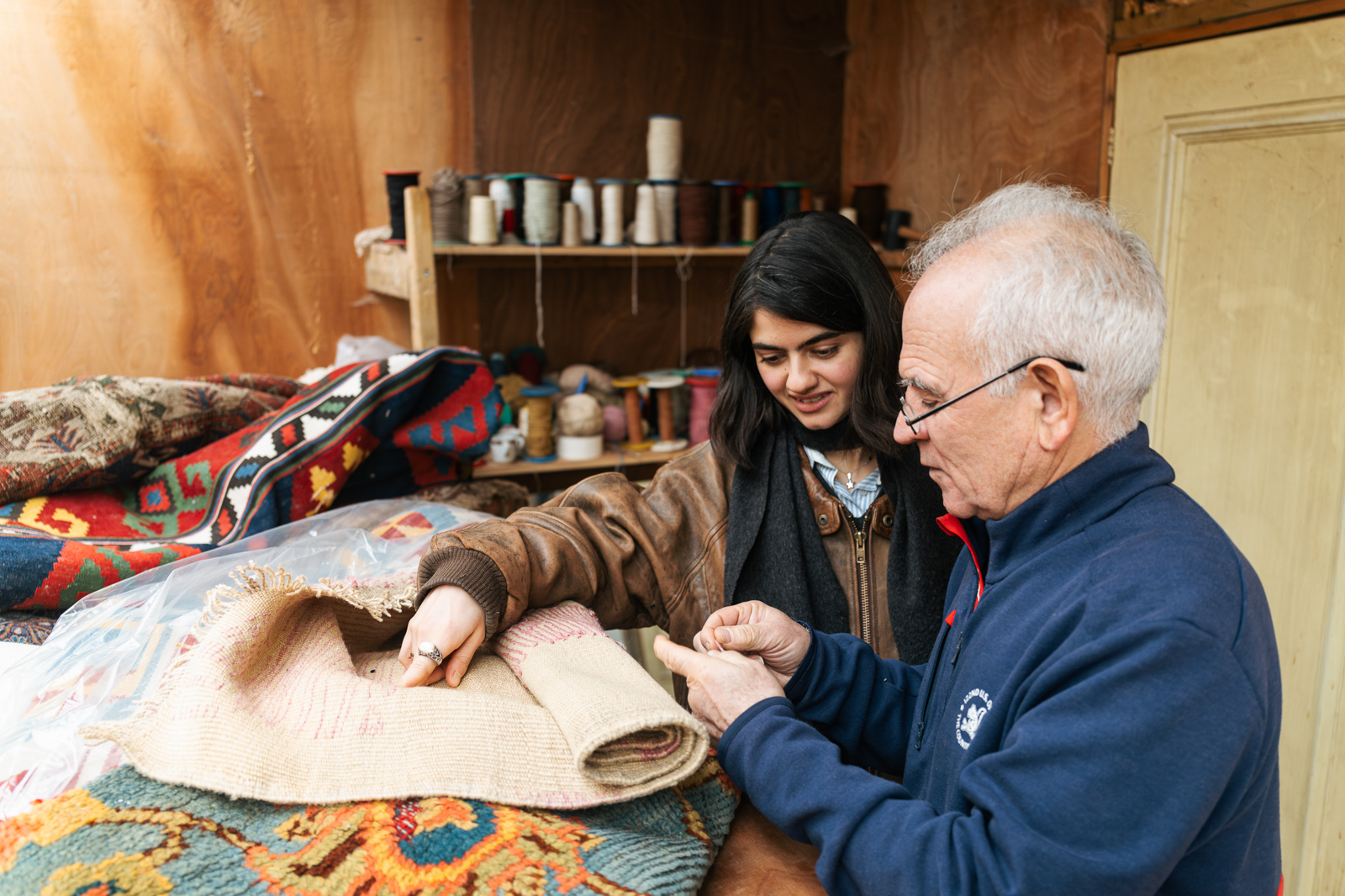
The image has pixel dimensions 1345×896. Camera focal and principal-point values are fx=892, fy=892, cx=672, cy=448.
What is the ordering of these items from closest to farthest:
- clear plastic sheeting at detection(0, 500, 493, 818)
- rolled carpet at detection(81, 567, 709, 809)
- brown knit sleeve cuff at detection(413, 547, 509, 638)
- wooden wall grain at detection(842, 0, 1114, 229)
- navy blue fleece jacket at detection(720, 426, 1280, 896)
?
navy blue fleece jacket at detection(720, 426, 1280, 896) → rolled carpet at detection(81, 567, 709, 809) → clear plastic sheeting at detection(0, 500, 493, 818) → brown knit sleeve cuff at detection(413, 547, 509, 638) → wooden wall grain at detection(842, 0, 1114, 229)

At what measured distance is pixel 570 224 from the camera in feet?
9.78

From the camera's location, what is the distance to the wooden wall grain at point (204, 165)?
8.88ft

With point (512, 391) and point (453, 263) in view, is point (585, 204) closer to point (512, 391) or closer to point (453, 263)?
point (453, 263)

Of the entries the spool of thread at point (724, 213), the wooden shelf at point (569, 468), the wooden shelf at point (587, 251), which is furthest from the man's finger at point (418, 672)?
the spool of thread at point (724, 213)

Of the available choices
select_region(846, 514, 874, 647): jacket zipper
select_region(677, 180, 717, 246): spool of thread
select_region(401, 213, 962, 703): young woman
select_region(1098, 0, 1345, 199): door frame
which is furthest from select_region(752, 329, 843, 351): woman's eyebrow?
select_region(677, 180, 717, 246): spool of thread

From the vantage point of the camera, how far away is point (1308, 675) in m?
2.25

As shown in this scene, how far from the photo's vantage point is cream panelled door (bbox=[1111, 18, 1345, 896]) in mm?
2102

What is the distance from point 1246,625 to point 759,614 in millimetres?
595

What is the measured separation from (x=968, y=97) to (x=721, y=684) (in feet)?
9.51

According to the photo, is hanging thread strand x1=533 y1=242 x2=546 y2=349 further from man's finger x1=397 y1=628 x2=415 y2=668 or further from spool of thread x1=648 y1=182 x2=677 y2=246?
man's finger x1=397 y1=628 x2=415 y2=668

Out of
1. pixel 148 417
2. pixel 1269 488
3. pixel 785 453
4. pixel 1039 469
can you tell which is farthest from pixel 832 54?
pixel 1039 469

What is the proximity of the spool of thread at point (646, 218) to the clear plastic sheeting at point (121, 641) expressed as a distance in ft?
5.10

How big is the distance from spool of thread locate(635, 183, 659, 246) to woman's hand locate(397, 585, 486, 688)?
2.12 meters

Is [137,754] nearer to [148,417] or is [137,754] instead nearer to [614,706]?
[614,706]
